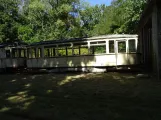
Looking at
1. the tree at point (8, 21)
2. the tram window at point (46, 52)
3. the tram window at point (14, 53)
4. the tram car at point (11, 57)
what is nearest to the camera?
the tram window at point (46, 52)

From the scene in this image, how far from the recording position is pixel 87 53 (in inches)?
723

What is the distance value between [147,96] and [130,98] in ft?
2.24

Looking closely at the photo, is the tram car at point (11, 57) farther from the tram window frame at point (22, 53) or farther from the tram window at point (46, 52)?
the tram window at point (46, 52)

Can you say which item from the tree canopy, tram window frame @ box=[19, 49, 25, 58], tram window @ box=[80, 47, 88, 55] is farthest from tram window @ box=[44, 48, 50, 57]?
the tree canopy

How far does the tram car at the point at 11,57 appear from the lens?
894 inches

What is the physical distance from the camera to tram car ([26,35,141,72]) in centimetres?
1727

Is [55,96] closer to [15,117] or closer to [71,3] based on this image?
[15,117]

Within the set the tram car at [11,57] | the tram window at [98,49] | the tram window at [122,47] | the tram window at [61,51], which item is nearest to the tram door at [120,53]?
the tram window at [122,47]

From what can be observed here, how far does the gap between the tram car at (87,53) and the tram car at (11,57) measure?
1796 mm

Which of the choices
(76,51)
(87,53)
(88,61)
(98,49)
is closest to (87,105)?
(88,61)

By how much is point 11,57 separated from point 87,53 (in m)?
8.25

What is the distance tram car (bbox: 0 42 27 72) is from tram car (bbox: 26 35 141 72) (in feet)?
5.89

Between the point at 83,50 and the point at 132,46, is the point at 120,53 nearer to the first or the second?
the point at 132,46

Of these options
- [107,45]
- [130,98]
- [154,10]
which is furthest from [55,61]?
[130,98]
